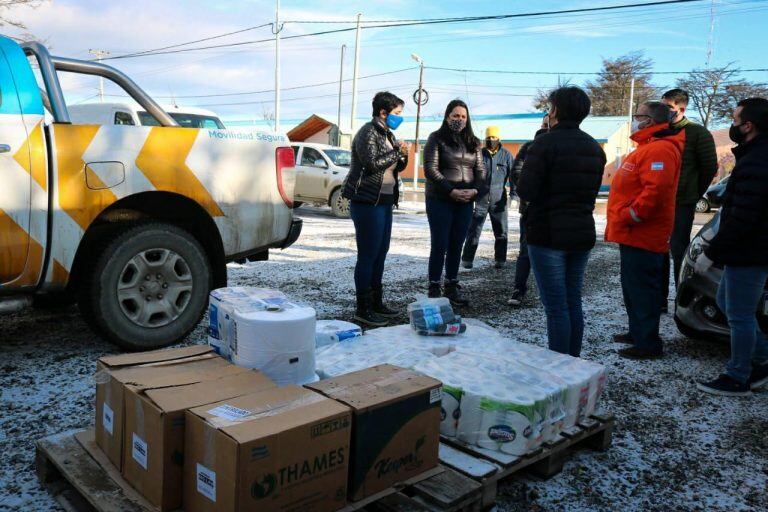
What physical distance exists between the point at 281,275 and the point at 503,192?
10.2 feet

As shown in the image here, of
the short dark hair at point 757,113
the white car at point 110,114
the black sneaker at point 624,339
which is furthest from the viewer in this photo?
the white car at point 110,114

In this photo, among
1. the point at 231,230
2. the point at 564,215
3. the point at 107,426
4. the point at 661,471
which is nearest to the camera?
the point at 107,426

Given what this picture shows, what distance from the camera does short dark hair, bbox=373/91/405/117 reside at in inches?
184

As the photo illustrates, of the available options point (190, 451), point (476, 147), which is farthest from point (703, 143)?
point (190, 451)

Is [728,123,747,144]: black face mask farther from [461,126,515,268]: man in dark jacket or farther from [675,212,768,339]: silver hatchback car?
[461,126,515,268]: man in dark jacket

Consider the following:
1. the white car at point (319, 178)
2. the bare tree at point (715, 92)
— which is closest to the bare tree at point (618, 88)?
the bare tree at point (715, 92)

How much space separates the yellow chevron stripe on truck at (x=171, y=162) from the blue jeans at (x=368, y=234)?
1.22 meters

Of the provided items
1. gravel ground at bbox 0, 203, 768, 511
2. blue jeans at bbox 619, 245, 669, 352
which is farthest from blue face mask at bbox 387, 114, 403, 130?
blue jeans at bbox 619, 245, 669, 352

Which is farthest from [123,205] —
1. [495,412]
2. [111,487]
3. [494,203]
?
[494,203]

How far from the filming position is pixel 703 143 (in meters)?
5.05

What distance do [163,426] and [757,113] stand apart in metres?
3.42

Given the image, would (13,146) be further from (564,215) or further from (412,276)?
(412,276)

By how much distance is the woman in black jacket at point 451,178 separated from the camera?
5.14 m

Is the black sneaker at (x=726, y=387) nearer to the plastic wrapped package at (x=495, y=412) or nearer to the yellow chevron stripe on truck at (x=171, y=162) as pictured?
the plastic wrapped package at (x=495, y=412)
